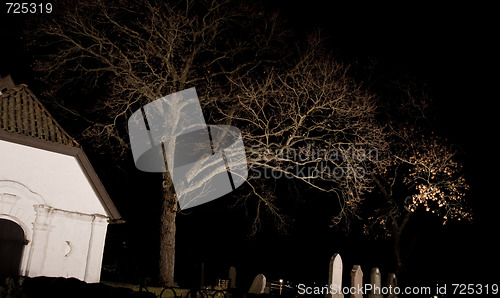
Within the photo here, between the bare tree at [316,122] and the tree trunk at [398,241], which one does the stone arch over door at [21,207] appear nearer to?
the bare tree at [316,122]

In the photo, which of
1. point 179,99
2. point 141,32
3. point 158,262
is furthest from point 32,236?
point 141,32

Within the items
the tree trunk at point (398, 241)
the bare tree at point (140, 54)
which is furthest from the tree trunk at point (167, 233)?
the tree trunk at point (398, 241)

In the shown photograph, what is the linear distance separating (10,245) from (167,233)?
18.5 feet

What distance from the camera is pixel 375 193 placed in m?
25.2

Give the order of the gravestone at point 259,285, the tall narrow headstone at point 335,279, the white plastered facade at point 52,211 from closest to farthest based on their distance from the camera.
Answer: the white plastered facade at point 52,211 → the tall narrow headstone at point 335,279 → the gravestone at point 259,285

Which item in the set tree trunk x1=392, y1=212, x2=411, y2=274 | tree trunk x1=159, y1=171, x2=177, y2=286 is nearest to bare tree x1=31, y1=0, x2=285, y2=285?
tree trunk x1=159, y1=171, x2=177, y2=286

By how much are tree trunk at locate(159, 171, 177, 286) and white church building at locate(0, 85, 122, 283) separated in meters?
2.71

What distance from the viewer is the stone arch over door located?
1256 centimetres

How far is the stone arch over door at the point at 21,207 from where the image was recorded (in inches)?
495

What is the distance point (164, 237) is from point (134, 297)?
9180 mm

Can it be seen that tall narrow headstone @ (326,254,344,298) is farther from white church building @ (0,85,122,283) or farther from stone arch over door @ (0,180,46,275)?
stone arch over door @ (0,180,46,275)

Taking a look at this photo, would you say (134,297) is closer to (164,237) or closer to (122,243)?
(164,237)

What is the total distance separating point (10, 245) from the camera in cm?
1297

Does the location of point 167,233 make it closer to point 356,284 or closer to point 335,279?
point 335,279
